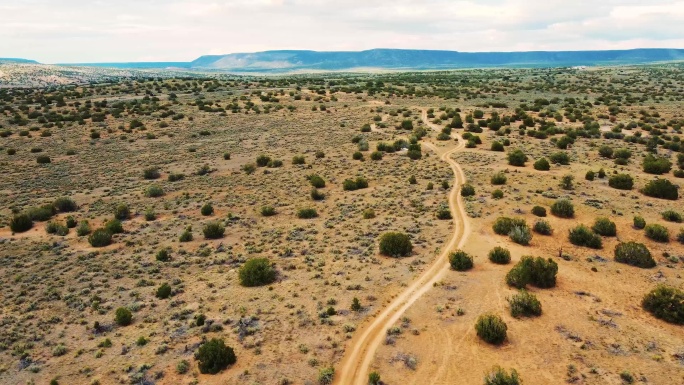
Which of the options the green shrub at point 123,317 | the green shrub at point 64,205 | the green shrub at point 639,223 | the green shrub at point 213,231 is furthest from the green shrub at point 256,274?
the green shrub at point 639,223

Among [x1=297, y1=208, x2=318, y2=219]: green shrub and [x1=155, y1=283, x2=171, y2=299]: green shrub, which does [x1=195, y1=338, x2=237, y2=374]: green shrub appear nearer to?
[x1=155, y1=283, x2=171, y2=299]: green shrub

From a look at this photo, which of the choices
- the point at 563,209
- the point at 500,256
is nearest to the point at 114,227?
the point at 500,256

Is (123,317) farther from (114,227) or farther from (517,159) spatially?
(517,159)

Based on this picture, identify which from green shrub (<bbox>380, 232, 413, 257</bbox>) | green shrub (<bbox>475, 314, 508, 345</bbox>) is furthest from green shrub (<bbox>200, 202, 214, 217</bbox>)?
green shrub (<bbox>475, 314, 508, 345</bbox>)

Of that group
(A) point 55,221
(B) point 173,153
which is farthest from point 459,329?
(B) point 173,153

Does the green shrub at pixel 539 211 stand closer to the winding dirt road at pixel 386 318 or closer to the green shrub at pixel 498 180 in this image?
the winding dirt road at pixel 386 318

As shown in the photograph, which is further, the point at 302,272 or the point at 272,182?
the point at 272,182

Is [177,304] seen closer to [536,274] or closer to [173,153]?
[536,274]
